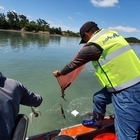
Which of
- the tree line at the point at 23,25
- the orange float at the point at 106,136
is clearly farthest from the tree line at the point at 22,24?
the orange float at the point at 106,136

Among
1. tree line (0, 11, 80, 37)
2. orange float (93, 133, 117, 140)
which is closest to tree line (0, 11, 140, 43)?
tree line (0, 11, 80, 37)

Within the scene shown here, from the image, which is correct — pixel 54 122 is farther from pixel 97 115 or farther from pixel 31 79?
pixel 31 79

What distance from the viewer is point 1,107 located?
171cm

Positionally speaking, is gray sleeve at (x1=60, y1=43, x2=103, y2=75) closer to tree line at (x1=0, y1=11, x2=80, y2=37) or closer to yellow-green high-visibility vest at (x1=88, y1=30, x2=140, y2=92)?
yellow-green high-visibility vest at (x1=88, y1=30, x2=140, y2=92)

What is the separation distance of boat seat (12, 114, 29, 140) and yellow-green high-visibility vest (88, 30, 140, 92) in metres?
1.29

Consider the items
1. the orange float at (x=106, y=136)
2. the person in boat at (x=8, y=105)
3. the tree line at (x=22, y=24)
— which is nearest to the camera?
the person in boat at (x=8, y=105)

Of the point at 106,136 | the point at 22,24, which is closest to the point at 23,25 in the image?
the point at 22,24

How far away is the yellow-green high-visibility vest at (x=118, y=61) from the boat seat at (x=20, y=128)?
1289 mm

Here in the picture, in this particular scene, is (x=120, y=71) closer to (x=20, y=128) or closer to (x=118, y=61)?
(x=118, y=61)

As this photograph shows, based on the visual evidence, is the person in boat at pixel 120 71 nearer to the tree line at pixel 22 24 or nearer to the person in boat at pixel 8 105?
the person in boat at pixel 8 105

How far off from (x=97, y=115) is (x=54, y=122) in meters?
2.01

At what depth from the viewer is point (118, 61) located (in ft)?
8.18

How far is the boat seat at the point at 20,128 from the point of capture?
1.80 meters

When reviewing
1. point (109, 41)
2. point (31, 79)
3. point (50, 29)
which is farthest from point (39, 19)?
point (109, 41)
